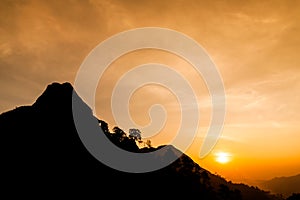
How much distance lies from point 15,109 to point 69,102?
1310 centimetres

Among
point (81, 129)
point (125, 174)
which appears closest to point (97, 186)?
point (125, 174)

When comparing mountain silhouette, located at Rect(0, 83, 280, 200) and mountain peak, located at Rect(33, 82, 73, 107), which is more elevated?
mountain peak, located at Rect(33, 82, 73, 107)

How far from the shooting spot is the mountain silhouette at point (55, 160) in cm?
6025

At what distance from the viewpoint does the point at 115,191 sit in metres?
70.8

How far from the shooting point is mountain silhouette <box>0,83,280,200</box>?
6025cm

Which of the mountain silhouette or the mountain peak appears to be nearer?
the mountain silhouette

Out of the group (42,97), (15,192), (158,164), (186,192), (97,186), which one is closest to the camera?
(15,192)

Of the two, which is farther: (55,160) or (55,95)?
(55,95)

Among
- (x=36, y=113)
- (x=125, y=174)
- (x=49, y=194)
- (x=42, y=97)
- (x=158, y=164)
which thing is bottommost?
(x=49, y=194)

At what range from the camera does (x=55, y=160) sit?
64312 millimetres

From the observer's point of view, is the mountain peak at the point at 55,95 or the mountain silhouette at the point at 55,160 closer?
the mountain silhouette at the point at 55,160

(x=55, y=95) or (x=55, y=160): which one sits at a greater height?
(x=55, y=95)

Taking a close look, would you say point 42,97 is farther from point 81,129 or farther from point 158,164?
point 158,164

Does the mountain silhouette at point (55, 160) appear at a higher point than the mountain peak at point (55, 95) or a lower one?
lower
